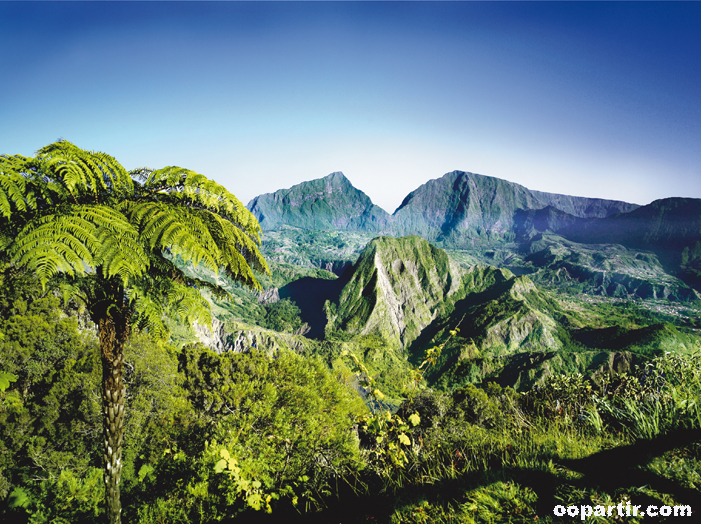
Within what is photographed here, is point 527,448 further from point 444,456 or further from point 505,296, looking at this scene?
point 505,296

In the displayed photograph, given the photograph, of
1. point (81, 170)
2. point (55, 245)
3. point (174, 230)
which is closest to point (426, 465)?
point (174, 230)

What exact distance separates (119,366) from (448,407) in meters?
38.1

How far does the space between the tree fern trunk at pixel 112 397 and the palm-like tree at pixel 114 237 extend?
12 millimetres

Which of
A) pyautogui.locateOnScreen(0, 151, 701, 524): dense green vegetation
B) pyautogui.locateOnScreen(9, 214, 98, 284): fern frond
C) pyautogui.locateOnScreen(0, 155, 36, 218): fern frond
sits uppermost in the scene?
pyautogui.locateOnScreen(0, 155, 36, 218): fern frond

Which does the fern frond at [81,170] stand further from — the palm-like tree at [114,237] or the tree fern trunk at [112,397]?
the tree fern trunk at [112,397]

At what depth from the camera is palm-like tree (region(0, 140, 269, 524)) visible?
3.08m

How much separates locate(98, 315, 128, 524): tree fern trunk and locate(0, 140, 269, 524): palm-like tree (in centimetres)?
1

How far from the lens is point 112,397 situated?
3.93 meters

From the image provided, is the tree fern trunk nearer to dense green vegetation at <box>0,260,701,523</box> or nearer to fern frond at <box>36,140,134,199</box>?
dense green vegetation at <box>0,260,701,523</box>

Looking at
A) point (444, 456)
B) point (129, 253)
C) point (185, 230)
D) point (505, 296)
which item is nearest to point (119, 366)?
point (129, 253)

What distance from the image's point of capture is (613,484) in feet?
10.2

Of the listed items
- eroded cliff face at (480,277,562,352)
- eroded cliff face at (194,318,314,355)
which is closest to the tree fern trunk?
eroded cliff face at (194,318,314,355)

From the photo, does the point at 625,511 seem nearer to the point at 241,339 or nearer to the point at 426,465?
the point at 426,465

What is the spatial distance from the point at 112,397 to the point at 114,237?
2.16m
